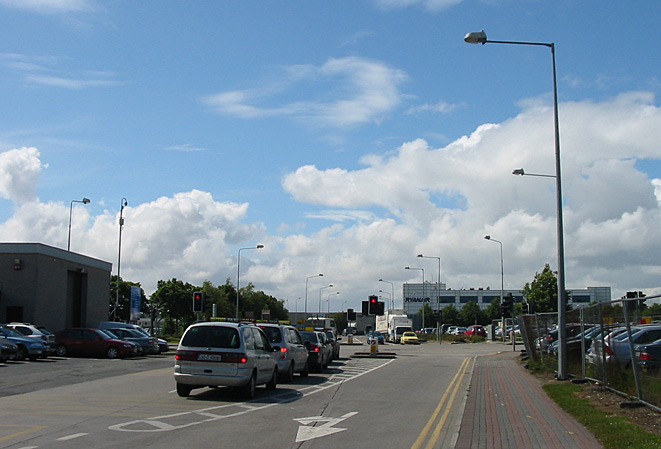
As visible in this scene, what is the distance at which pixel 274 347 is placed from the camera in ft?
65.1

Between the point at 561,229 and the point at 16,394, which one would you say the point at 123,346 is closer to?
the point at 16,394

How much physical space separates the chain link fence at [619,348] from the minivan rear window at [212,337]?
27.2 ft

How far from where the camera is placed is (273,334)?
20547mm

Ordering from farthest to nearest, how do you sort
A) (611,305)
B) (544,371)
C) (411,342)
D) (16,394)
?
(411,342) → (544,371) → (16,394) → (611,305)

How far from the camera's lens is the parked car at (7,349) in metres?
27.8

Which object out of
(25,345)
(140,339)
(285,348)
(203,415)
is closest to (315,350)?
(285,348)

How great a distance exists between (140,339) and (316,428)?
29.2 m

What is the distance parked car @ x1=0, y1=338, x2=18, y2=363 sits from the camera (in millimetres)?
27828

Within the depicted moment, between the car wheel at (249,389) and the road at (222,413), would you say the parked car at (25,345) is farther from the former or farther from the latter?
the car wheel at (249,389)

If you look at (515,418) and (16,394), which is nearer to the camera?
(515,418)

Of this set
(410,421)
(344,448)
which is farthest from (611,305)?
(344,448)

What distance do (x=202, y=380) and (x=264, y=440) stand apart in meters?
5.18

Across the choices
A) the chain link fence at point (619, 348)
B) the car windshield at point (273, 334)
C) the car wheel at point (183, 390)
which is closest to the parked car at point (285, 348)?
the car windshield at point (273, 334)

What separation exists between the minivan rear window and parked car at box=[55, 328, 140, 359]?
20.1 meters
